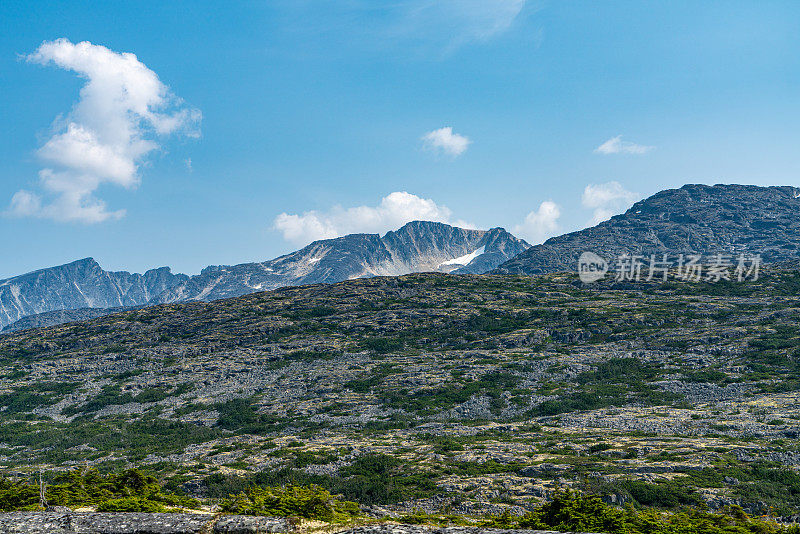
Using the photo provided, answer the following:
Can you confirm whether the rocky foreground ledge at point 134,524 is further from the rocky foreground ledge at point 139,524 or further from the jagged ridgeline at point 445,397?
the jagged ridgeline at point 445,397

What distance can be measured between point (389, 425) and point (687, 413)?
44.6 meters

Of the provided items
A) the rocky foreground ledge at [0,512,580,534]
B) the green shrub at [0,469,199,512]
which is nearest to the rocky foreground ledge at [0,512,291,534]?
the rocky foreground ledge at [0,512,580,534]

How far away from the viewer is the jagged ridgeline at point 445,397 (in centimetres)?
4584

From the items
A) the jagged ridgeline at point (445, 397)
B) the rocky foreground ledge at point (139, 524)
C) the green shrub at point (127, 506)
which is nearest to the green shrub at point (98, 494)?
the green shrub at point (127, 506)

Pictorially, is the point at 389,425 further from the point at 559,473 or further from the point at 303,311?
the point at 303,311

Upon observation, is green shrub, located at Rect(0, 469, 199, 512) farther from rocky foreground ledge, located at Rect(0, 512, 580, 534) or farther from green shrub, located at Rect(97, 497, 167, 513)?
rocky foreground ledge, located at Rect(0, 512, 580, 534)

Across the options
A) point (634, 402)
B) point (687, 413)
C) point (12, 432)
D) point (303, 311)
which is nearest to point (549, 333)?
point (634, 402)

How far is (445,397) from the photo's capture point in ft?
303

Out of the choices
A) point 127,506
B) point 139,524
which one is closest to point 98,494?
point 127,506

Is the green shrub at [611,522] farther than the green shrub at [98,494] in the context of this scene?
No

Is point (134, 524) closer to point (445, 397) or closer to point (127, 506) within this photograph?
point (127, 506)

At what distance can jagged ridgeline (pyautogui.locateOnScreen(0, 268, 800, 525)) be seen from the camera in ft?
150

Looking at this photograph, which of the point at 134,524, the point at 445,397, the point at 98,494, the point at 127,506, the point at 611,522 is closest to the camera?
the point at 134,524

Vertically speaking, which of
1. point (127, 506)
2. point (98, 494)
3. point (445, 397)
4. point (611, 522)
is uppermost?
point (611, 522)
